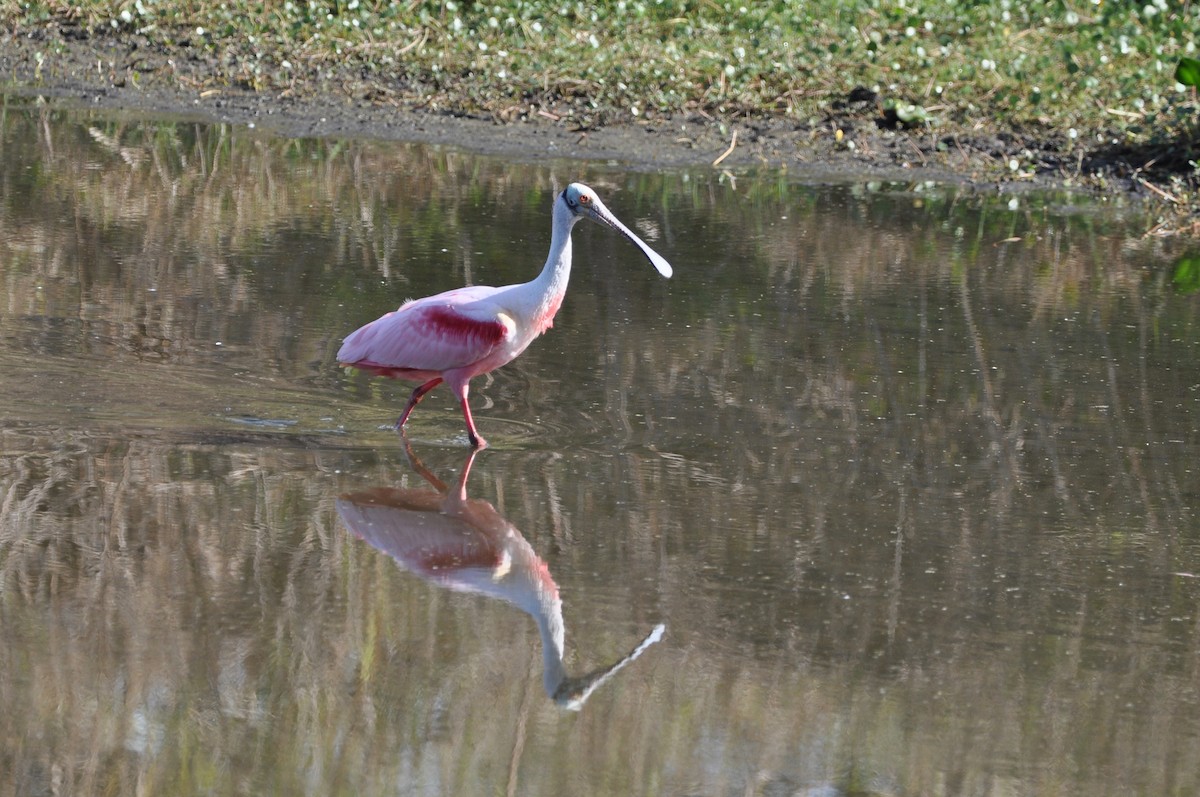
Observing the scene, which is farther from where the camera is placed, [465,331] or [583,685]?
[465,331]

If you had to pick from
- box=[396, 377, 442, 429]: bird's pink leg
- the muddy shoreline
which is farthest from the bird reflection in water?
the muddy shoreline

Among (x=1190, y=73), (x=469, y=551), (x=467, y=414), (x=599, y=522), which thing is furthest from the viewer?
(x=1190, y=73)

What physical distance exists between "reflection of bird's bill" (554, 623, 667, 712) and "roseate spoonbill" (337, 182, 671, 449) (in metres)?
1.83

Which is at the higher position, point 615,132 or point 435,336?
point 435,336

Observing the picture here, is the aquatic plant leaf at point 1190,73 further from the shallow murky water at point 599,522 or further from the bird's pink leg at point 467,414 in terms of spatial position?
the bird's pink leg at point 467,414

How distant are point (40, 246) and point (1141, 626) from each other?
18.6ft

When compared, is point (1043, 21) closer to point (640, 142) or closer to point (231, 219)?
point (640, 142)

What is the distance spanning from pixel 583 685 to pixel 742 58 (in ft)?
32.4

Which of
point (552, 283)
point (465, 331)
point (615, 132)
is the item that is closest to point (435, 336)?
point (465, 331)

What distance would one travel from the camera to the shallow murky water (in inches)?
161

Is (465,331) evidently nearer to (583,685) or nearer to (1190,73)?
(583,685)

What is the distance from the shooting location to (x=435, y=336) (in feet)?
20.8

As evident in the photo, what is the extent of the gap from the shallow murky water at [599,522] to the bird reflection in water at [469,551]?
0.01m

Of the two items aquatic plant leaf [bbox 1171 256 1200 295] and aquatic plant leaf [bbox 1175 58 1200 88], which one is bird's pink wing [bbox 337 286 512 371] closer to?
aquatic plant leaf [bbox 1171 256 1200 295]
